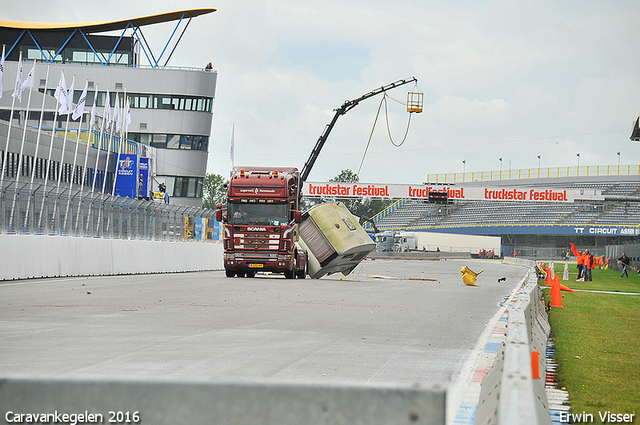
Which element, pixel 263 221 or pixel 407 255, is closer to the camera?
pixel 263 221

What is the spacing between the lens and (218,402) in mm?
2764

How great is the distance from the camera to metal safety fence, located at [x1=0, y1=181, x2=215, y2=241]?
22.1 meters

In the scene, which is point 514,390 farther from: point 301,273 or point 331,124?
point 331,124

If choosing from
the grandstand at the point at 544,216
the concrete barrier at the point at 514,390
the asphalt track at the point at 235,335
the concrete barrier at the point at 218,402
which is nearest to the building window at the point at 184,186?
the grandstand at the point at 544,216

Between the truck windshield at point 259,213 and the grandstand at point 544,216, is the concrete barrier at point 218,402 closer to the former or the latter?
the truck windshield at point 259,213

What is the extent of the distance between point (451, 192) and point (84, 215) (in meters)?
52.3

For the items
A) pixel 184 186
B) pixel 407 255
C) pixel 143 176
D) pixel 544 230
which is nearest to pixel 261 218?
pixel 143 176

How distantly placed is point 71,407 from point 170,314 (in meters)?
10.4

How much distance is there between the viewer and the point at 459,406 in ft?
19.7

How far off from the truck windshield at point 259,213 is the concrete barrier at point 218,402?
24304 millimetres

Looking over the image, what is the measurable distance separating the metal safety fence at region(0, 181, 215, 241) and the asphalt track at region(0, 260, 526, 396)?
3.58 meters

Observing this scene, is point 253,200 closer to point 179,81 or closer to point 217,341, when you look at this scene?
point 217,341

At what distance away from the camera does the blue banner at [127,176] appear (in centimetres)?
5862

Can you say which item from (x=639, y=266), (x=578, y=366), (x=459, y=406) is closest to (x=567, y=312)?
(x=578, y=366)
